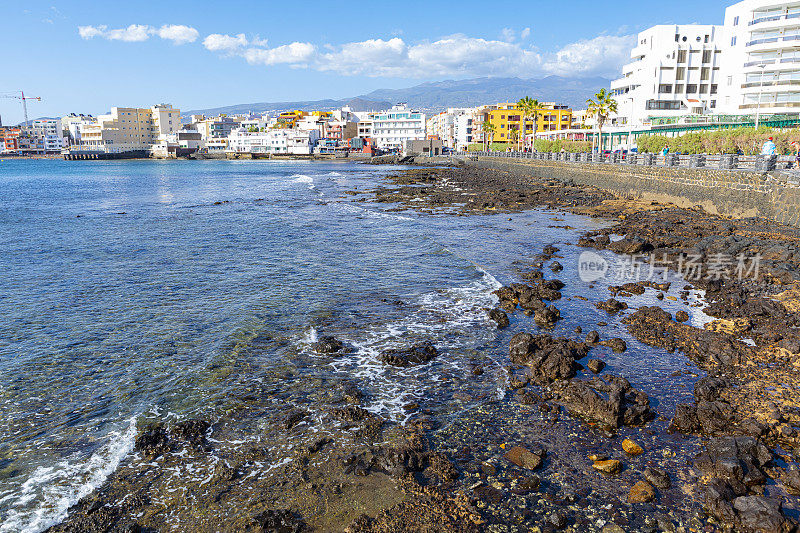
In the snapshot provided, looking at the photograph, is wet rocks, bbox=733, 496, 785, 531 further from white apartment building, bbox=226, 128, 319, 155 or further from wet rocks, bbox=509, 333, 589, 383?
white apartment building, bbox=226, 128, 319, 155

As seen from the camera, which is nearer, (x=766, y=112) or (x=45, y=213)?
(x=45, y=213)

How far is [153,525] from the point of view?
647 cm

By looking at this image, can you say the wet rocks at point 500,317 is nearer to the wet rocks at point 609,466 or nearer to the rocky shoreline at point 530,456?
the rocky shoreline at point 530,456

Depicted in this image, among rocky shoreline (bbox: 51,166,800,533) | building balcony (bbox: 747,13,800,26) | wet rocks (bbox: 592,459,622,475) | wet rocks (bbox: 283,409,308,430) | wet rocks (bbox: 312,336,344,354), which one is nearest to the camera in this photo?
rocky shoreline (bbox: 51,166,800,533)

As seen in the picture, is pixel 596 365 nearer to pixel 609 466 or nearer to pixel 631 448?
pixel 631 448

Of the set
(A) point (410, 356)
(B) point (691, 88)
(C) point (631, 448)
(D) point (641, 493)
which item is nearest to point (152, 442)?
(A) point (410, 356)

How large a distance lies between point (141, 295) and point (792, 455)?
56.9ft

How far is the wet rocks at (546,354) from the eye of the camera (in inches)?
407

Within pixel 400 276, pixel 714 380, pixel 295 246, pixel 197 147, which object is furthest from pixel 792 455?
pixel 197 147

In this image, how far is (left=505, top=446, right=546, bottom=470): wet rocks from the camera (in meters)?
7.43

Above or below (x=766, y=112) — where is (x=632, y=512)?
below

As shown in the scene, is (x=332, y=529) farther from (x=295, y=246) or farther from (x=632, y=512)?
(x=295, y=246)

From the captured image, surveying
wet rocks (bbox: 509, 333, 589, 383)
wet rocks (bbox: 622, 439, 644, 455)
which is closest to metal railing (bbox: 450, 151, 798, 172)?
wet rocks (bbox: 509, 333, 589, 383)

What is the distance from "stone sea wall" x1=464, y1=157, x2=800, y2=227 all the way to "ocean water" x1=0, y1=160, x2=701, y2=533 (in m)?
7.79
